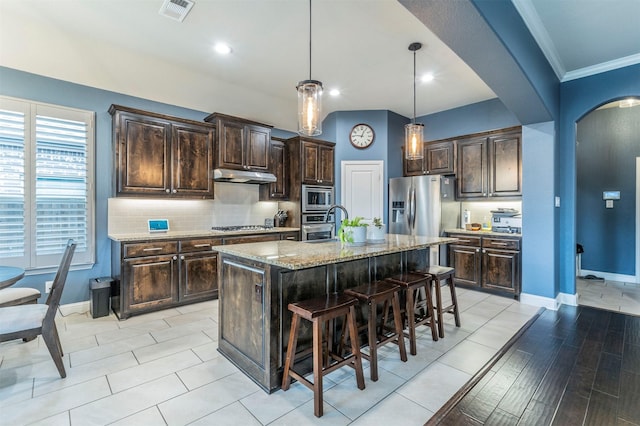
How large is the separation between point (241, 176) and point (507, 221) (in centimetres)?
402

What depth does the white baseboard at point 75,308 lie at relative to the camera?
11.3ft

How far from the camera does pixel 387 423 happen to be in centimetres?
175

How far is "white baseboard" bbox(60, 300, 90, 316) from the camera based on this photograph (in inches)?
136

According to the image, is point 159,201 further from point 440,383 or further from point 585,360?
point 585,360

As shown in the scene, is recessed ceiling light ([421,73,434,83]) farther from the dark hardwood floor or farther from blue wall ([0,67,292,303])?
blue wall ([0,67,292,303])

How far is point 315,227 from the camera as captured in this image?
514 cm

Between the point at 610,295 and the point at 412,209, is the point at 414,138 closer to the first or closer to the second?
the point at 412,209

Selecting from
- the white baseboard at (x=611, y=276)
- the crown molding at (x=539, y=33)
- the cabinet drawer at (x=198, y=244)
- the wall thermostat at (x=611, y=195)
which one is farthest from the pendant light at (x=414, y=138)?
the white baseboard at (x=611, y=276)

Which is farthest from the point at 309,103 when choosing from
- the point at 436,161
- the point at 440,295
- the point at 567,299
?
the point at 567,299

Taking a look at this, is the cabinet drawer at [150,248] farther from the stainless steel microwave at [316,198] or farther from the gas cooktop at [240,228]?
the stainless steel microwave at [316,198]

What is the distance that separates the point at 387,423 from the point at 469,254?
137 inches

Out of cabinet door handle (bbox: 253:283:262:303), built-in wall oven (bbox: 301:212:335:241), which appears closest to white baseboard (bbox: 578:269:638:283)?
built-in wall oven (bbox: 301:212:335:241)

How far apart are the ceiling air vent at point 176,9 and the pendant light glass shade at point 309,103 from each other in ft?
4.69

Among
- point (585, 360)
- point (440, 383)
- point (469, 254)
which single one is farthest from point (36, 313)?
point (469, 254)
